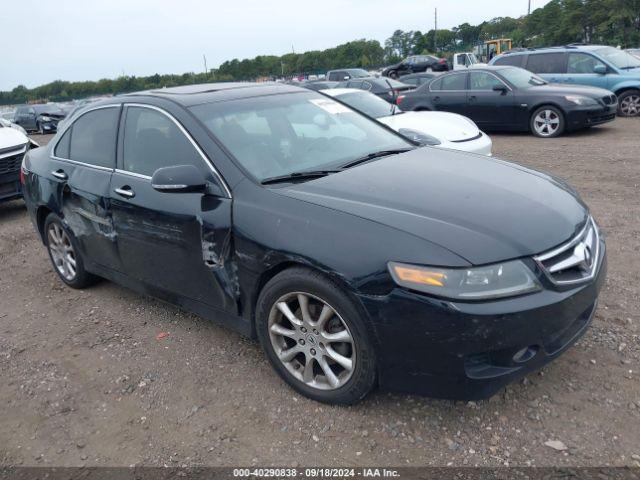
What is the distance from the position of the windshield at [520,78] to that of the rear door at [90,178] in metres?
9.47

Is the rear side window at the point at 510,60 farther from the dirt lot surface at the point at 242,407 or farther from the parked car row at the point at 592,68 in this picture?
the dirt lot surface at the point at 242,407

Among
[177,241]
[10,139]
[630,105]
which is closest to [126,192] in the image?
[177,241]

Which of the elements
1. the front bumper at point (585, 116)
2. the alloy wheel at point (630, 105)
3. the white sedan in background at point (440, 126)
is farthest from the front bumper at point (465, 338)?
the alloy wheel at point (630, 105)

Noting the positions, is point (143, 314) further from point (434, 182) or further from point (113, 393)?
point (434, 182)

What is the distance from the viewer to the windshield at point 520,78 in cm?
1152

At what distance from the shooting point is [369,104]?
8875 millimetres

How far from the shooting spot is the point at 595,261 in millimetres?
2855

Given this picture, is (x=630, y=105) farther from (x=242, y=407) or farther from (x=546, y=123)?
(x=242, y=407)

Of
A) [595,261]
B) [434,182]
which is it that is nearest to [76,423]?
[434,182]

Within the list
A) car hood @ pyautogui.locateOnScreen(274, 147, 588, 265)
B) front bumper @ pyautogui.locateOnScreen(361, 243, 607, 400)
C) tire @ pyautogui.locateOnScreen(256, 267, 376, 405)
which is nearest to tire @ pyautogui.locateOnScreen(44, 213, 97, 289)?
tire @ pyautogui.locateOnScreen(256, 267, 376, 405)

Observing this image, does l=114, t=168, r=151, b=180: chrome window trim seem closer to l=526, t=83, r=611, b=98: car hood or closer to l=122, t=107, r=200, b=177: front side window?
l=122, t=107, r=200, b=177: front side window

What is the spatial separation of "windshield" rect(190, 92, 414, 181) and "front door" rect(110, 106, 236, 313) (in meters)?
0.24

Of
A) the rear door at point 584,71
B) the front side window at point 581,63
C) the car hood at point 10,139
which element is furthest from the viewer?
the front side window at point 581,63

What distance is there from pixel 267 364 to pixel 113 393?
918 mm
